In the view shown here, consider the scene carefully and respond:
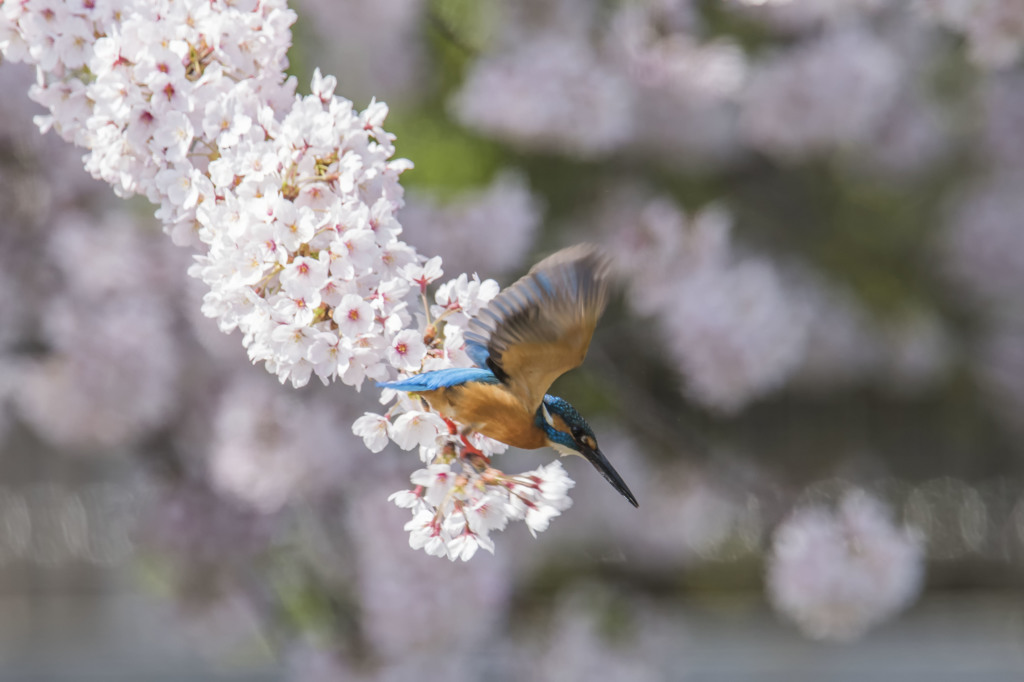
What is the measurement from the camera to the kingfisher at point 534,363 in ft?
2.76

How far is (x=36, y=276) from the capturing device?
260 centimetres

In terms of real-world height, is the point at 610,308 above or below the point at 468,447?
above

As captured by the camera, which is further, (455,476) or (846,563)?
(846,563)

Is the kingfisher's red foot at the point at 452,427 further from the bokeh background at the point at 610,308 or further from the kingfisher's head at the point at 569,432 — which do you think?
the bokeh background at the point at 610,308

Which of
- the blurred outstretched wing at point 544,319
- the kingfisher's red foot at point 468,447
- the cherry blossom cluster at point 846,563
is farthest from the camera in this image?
the cherry blossom cluster at point 846,563

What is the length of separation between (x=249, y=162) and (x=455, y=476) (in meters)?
0.36

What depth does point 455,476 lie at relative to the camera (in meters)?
0.91

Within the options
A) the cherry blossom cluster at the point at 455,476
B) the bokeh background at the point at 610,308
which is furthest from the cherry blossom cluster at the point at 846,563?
the cherry blossom cluster at the point at 455,476

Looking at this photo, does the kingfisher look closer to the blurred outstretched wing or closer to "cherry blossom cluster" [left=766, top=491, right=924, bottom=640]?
the blurred outstretched wing

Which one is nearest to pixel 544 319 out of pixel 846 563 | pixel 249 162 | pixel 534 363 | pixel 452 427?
pixel 534 363

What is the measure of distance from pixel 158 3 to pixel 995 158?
3.49 m

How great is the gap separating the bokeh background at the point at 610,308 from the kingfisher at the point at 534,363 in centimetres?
97

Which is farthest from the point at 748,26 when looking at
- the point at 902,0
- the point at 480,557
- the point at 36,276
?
the point at 36,276

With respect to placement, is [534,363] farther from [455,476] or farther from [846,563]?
[846,563]
